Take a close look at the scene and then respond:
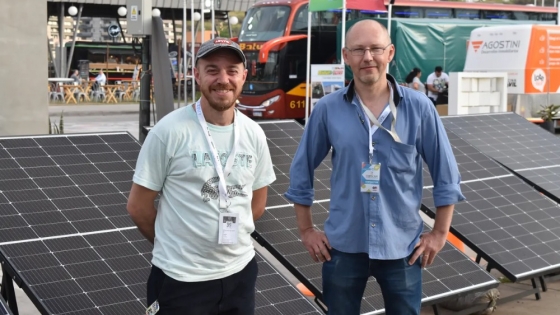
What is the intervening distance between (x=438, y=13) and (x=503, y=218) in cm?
2272

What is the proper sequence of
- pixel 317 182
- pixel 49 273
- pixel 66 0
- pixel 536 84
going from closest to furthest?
pixel 49 273 → pixel 317 182 → pixel 536 84 → pixel 66 0

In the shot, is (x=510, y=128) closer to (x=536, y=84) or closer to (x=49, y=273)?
(x=49, y=273)

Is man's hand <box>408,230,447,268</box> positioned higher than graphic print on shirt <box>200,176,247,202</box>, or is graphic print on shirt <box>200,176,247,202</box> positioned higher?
graphic print on shirt <box>200,176,247,202</box>

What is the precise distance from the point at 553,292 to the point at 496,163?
4.38ft

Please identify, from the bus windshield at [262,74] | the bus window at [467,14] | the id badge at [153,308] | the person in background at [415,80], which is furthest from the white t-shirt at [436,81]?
the id badge at [153,308]

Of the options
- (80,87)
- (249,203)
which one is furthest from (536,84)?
(80,87)

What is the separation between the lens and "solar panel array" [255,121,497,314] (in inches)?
219

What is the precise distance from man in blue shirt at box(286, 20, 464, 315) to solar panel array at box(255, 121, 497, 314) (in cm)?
132

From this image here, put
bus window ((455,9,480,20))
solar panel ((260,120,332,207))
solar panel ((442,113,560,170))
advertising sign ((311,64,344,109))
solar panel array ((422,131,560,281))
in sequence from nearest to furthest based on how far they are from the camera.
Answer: solar panel ((260,120,332,207)) < solar panel array ((422,131,560,281)) < solar panel ((442,113,560,170)) < advertising sign ((311,64,344,109)) < bus window ((455,9,480,20))

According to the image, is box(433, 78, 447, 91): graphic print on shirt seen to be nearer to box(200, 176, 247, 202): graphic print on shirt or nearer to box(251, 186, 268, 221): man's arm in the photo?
box(251, 186, 268, 221): man's arm

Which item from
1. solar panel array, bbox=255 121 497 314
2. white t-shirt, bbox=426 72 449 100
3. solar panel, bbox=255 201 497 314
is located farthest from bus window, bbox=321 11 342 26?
solar panel, bbox=255 201 497 314

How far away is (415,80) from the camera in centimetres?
2462

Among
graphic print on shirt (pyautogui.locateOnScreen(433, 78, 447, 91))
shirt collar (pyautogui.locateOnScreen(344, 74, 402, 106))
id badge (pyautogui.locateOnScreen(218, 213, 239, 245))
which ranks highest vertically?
shirt collar (pyautogui.locateOnScreen(344, 74, 402, 106))

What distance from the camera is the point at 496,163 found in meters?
7.95
